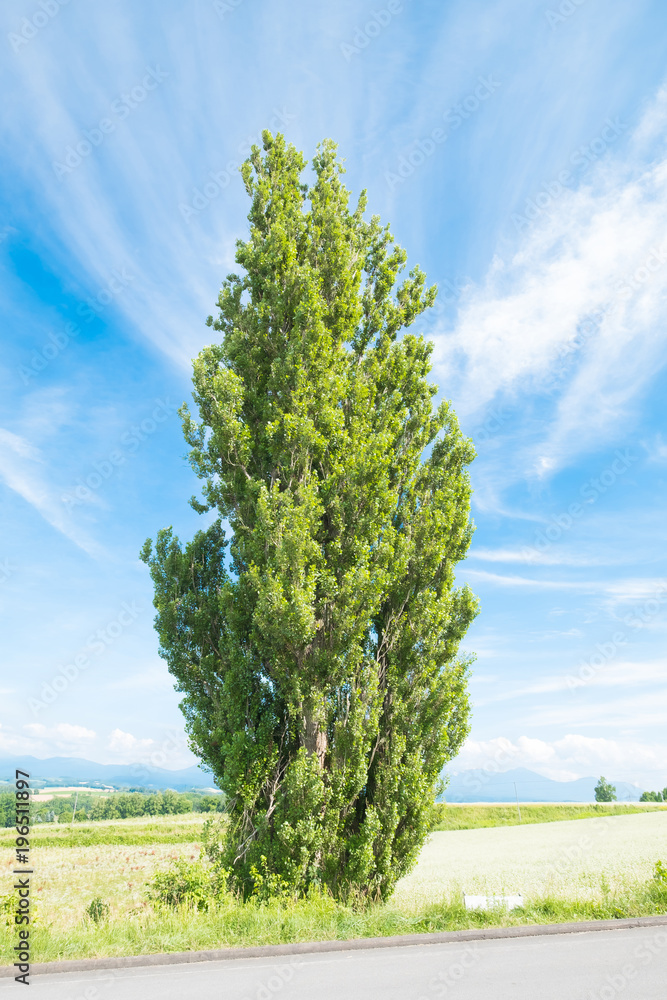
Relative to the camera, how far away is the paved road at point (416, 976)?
4.95m

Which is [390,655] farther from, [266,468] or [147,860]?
[147,860]

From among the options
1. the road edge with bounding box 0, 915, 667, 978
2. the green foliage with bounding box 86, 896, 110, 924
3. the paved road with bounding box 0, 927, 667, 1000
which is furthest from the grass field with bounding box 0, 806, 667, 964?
the paved road with bounding box 0, 927, 667, 1000

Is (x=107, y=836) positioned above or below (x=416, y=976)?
below

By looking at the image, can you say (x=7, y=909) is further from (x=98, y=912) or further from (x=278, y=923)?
(x=278, y=923)

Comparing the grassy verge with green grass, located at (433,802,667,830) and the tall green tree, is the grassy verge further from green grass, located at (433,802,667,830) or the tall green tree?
green grass, located at (433,802,667,830)

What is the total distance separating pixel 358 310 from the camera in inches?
474

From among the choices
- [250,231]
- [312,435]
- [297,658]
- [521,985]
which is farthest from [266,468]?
[521,985]

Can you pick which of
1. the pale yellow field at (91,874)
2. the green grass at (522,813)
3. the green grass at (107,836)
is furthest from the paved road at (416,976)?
the green grass at (522,813)

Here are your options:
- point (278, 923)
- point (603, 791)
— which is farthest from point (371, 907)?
point (603, 791)

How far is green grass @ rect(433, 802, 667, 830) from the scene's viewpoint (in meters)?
38.5

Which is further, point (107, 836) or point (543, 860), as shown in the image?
point (107, 836)

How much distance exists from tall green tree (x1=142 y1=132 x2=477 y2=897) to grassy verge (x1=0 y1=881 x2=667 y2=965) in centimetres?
114

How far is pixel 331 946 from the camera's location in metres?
6.36

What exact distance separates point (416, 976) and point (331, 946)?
1.37 metres
